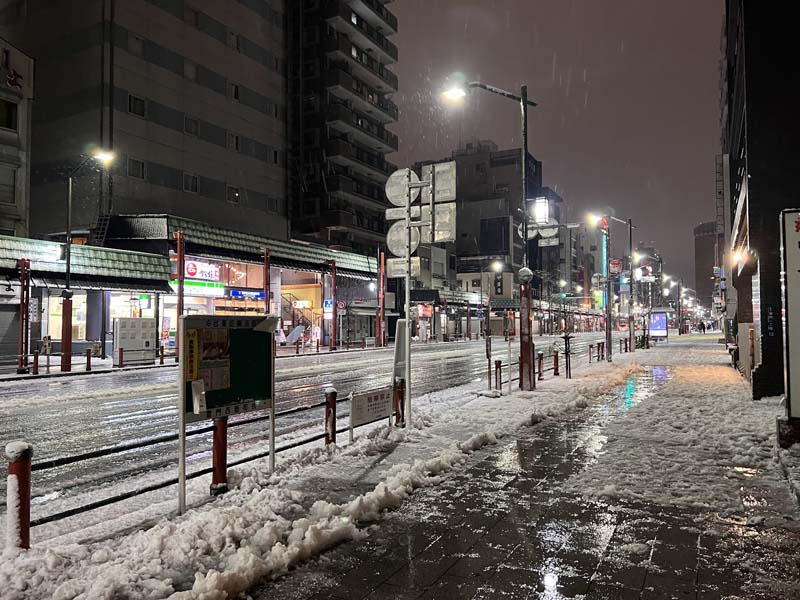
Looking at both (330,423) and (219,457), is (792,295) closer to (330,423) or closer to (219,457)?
(330,423)

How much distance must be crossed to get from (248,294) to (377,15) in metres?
40.7

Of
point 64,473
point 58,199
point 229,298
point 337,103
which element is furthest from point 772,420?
point 337,103

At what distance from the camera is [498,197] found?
10931cm

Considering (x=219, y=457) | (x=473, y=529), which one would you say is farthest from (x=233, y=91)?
(x=473, y=529)

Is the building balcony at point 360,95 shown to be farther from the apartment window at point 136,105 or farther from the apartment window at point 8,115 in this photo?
the apartment window at point 8,115

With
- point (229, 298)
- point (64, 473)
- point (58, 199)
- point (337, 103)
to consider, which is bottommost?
point (64, 473)

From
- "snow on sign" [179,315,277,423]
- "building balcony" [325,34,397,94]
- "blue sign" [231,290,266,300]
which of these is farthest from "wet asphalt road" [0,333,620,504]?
"building balcony" [325,34,397,94]

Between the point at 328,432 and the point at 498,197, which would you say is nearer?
the point at 328,432

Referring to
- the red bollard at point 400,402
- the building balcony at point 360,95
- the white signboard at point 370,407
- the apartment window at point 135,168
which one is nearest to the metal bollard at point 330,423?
the white signboard at point 370,407

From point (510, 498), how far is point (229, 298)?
34.9 metres

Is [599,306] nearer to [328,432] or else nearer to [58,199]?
[58,199]

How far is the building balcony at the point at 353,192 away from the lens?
59.4 m

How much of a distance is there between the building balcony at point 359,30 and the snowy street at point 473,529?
196 feet

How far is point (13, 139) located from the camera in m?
33.2
